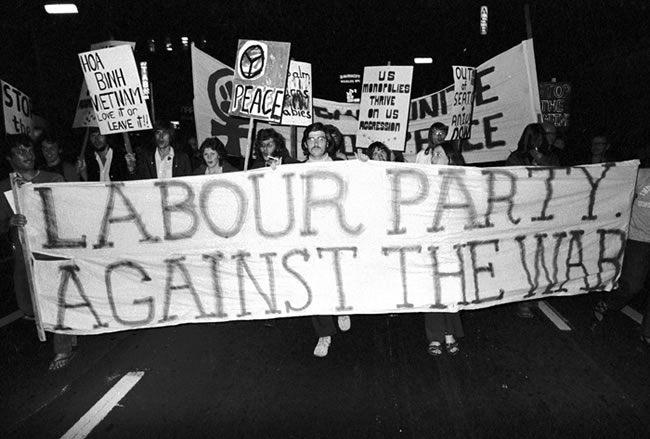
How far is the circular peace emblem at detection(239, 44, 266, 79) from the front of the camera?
16.2 feet

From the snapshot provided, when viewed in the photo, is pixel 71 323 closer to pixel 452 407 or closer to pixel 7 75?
pixel 452 407

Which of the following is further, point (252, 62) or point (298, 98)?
point (298, 98)

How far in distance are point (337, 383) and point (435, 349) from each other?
3.07 feet

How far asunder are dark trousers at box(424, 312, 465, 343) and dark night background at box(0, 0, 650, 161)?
793cm

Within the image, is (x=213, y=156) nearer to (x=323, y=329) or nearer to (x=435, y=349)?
(x=323, y=329)

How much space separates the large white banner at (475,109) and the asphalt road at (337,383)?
287 centimetres

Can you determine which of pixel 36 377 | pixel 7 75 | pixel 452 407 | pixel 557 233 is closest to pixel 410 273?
pixel 452 407

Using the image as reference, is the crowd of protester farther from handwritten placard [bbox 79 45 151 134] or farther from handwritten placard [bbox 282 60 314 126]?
handwritten placard [bbox 282 60 314 126]

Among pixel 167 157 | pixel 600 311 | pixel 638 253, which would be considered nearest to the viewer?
pixel 638 253

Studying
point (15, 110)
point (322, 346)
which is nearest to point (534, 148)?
point (322, 346)

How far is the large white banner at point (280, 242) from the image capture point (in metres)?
3.66

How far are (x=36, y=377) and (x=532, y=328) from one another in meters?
4.39

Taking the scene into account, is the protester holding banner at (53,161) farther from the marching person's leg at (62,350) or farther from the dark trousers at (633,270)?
the dark trousers at (633,270)

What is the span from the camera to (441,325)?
3.93 metres
